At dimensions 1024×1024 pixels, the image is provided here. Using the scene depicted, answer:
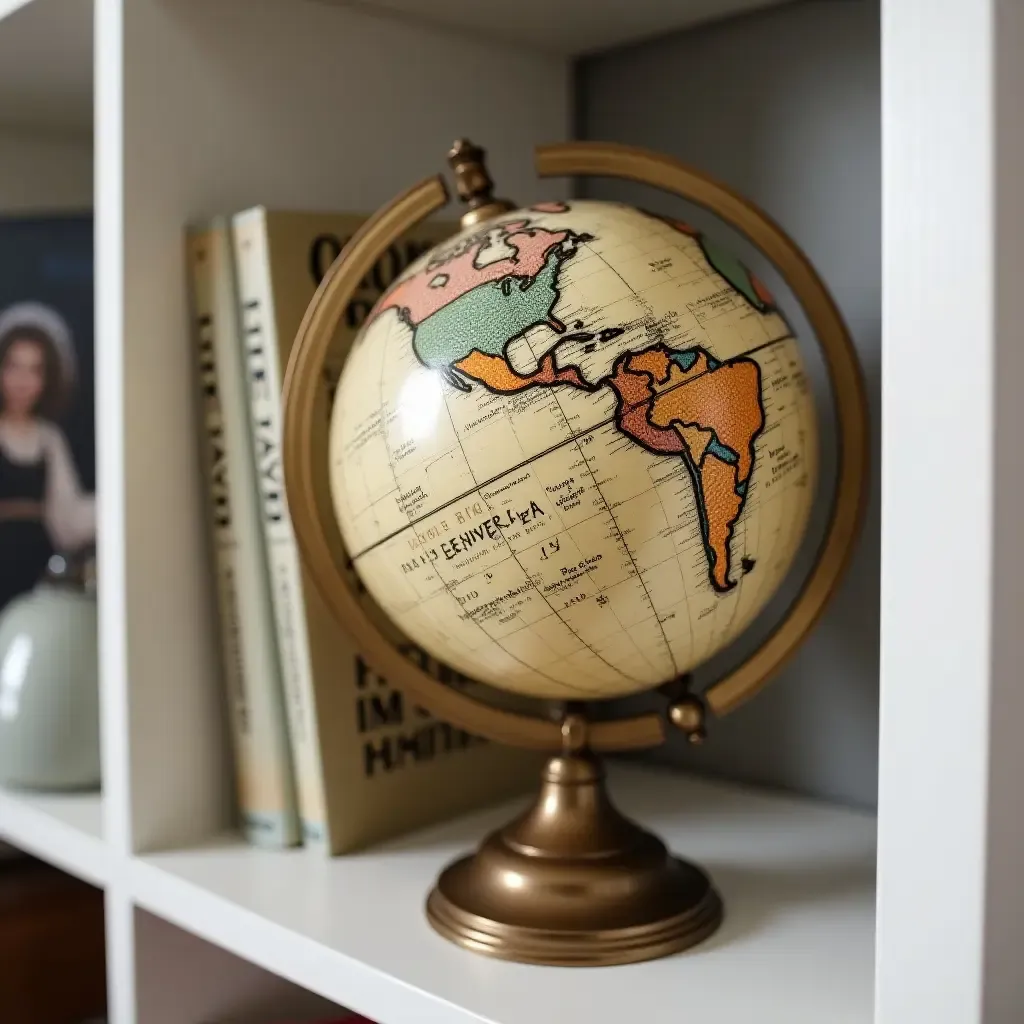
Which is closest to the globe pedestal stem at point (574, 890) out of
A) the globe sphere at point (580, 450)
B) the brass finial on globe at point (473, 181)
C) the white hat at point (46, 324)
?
the globe sphere at point (580, 450)

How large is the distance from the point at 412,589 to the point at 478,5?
1.76 ft

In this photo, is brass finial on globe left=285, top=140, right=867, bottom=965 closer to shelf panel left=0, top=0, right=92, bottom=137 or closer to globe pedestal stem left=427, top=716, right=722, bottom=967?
globe pedestal stem left=427, top=716, right=722, bottom=967

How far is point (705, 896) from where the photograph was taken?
2.39ft

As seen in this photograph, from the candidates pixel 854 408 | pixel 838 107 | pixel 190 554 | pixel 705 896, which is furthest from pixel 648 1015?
pixel 838 107

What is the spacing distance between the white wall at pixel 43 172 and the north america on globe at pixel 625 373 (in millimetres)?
755

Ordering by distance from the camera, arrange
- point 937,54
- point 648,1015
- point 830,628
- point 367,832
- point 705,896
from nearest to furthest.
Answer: point 937,54 → point 648,1015 → point 705,896 → point 367,832 → point 830,628

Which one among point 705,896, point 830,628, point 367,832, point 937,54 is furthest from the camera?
point 830,628

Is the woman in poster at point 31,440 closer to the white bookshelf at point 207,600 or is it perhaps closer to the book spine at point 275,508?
the white bookshelf at point 207,600

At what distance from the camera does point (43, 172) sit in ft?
4.04

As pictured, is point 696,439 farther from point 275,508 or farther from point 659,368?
point 275,508

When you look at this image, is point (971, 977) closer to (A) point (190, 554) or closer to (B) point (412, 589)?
(B) point (412, 589)

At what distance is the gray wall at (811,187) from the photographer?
933 millimetres

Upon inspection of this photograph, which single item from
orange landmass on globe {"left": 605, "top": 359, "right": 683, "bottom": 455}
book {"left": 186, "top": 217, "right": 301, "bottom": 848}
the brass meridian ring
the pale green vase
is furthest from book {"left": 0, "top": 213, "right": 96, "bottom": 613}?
orange landmass on globe {"left": 605, "top": 359, "right": 683, "bottom": 455}

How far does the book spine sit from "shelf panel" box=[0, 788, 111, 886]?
167 mm
